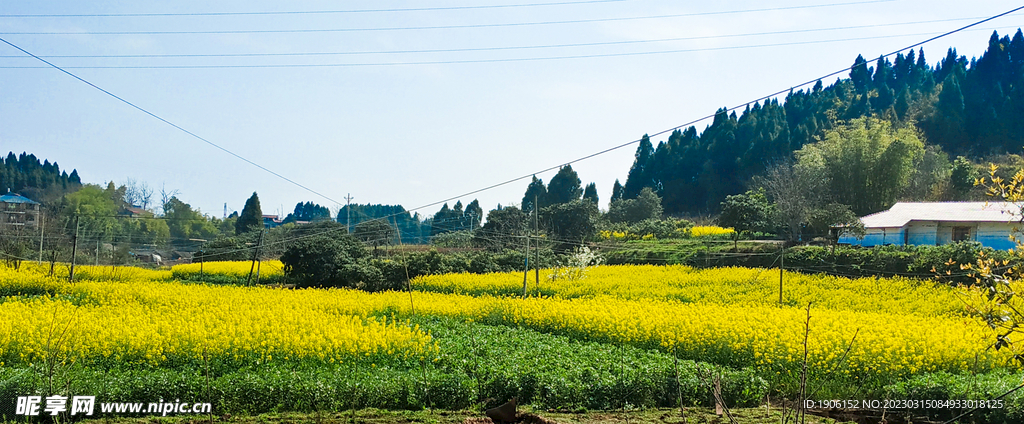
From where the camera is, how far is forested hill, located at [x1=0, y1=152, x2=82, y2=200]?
55.5m

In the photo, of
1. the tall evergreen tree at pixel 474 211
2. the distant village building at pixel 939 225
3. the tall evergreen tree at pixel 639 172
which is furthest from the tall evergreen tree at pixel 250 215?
the distant village building at pixel 939 225

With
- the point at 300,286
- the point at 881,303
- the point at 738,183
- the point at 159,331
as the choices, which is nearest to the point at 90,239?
the point at 300,286

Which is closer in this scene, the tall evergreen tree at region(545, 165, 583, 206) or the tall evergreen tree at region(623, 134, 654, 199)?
the tall evergreen tree at region(545, 165, 583, 206)

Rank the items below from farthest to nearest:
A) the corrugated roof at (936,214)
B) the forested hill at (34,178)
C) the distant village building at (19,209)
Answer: the forested hill at (34,178) < the distant village building at (19,209) < the corrugated roof at (936,214)

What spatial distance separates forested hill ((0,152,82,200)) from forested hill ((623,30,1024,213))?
1985 inches

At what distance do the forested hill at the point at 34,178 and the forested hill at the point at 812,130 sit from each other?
165 feet

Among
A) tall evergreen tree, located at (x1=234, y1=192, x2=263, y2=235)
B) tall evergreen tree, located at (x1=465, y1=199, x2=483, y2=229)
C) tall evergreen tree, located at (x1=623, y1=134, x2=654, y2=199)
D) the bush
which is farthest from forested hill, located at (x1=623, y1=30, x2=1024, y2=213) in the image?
the bush

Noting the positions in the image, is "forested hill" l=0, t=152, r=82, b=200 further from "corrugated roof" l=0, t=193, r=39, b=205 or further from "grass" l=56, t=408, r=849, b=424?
"grass" l=56, t=408, r=849, b=424

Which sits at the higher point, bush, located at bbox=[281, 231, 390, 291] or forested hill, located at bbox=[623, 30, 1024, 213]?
forested hill, located at bbox=[623, 30, 1024, 213]

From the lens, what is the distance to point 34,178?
206 feet

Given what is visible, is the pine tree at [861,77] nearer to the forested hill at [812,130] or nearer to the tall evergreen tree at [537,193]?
the forested hill at [812,130]

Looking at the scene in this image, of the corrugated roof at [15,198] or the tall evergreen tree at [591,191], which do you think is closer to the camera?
the corrugated roof at [15,198]

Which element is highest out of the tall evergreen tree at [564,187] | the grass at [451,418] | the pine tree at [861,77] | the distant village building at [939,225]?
the pine tree at [861,77]

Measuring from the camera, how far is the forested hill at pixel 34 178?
2184 inches
